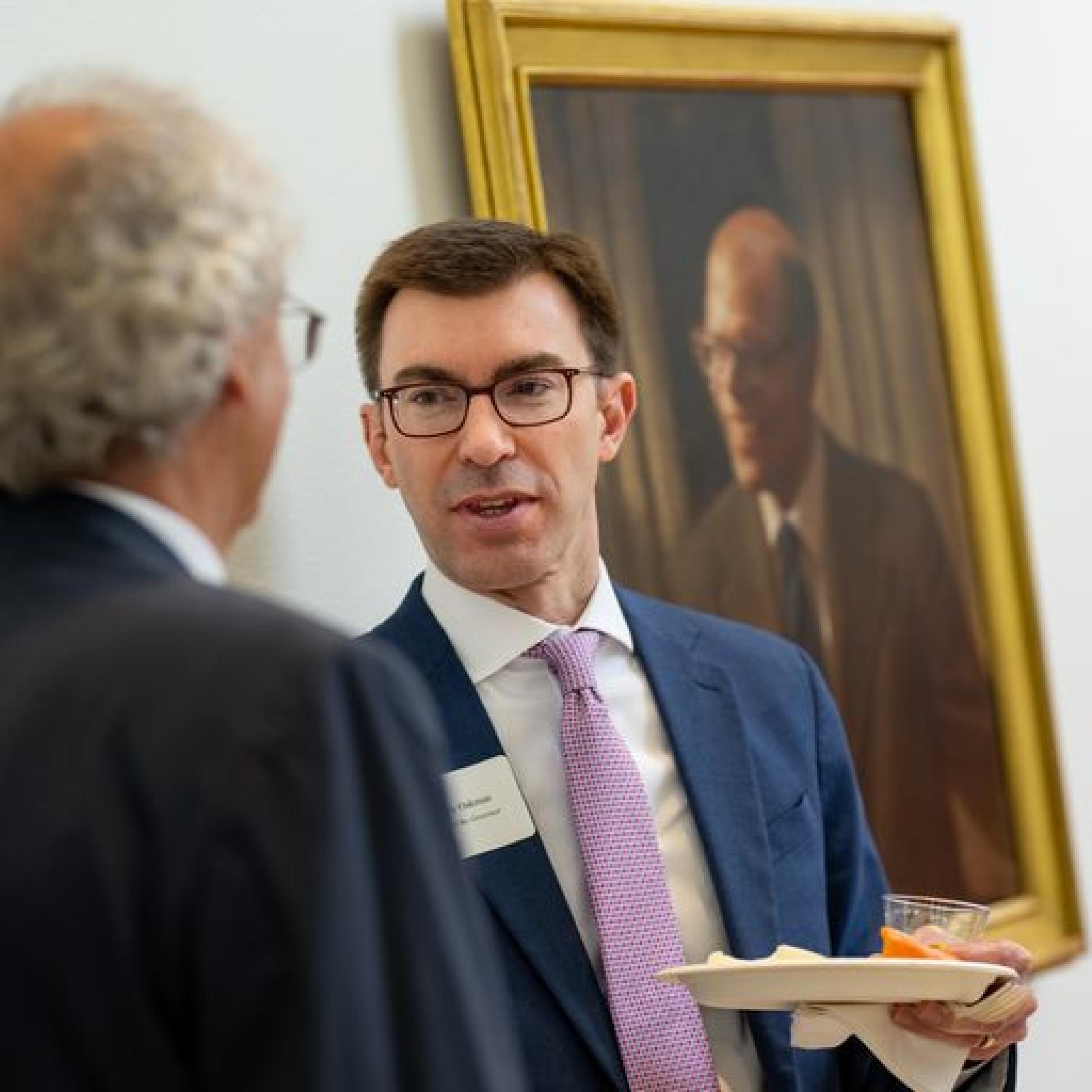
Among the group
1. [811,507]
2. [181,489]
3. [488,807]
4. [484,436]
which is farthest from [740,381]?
[181,489]

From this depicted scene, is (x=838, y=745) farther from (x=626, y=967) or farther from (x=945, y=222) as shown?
(x=945, y=222)

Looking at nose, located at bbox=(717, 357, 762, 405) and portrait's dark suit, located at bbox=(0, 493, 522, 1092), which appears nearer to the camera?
portrait's dark suit, located at bbox=(0, 493, 522, 1092)

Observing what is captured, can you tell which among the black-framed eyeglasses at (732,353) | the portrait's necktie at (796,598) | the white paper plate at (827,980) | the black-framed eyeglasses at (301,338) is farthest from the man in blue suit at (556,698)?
the black-framed eyeglasses at (301,338)

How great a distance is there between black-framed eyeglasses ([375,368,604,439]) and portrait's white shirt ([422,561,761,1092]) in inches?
8.3

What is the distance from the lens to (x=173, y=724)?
1358 mm

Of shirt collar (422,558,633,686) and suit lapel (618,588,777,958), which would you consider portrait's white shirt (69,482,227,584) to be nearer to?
shirt collar (422,558,633,686)

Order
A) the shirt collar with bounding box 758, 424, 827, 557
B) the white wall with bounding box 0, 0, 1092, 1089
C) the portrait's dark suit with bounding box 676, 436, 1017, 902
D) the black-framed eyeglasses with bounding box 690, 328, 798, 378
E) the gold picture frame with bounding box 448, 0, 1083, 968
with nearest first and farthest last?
the white wall with bounding box 0, 0, 1092, 1089 < the gold picture frame with bounding box 448, 0, 1083, 968 < the black-framed eyeglasses with bounding box 690, 328, 798, 378 < the shirt collar with bounding box 758, 424, 827, 557 < the portrait's dark suit with bounding box 676, 436, 1017, 902

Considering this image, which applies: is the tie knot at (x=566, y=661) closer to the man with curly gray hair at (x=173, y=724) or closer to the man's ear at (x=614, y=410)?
the man's ear at (x=614, y=410)

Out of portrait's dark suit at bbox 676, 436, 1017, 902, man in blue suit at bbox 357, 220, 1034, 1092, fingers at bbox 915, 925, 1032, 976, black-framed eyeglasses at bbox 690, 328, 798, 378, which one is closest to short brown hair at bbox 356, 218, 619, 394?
man in blue suit at bbox 357, 220, 1034, 1092

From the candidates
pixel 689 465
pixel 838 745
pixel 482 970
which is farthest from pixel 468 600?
pixel 482 970

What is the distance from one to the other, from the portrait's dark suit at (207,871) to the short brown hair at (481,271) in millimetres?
1554

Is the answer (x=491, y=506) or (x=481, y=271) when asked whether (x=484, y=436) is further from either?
(x=481, y=271)

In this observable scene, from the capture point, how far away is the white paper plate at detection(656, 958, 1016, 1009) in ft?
8.18

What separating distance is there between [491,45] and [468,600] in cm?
101
